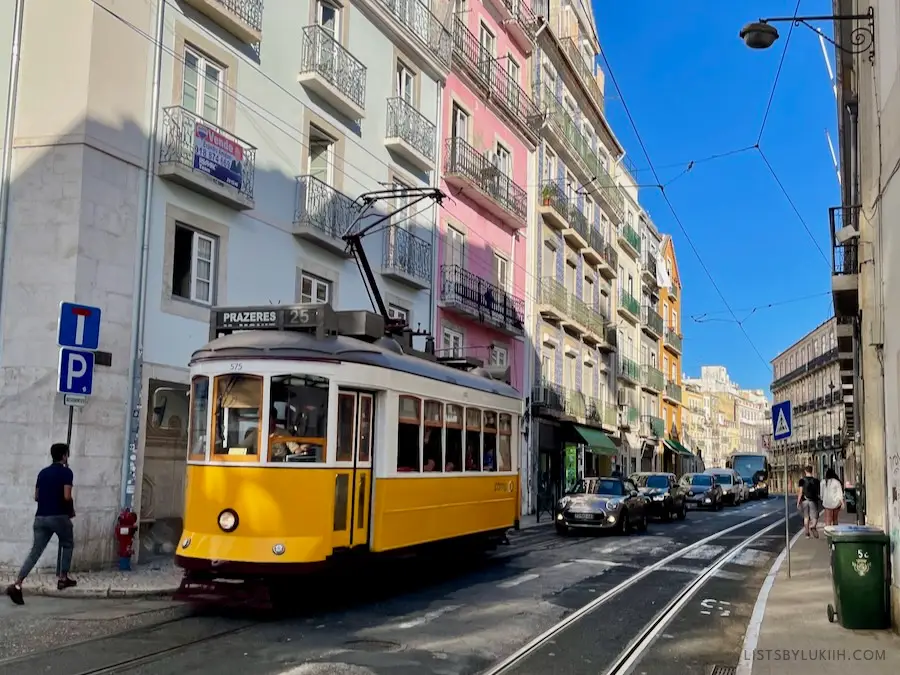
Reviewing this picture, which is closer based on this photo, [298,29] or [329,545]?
[329,545]

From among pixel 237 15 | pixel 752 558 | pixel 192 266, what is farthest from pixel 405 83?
pixel 752 558

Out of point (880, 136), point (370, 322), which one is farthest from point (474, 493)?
point (880, 136)

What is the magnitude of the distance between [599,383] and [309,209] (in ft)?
83.4

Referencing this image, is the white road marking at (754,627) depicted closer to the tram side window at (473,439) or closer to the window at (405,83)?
the tram side window at (473,439)

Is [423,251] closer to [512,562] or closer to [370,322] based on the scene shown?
[512,562]

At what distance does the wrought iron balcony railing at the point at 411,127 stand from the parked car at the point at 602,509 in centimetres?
956

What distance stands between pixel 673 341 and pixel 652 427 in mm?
11997

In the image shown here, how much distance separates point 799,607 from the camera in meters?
11.1

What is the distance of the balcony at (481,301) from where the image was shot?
25.2 meters

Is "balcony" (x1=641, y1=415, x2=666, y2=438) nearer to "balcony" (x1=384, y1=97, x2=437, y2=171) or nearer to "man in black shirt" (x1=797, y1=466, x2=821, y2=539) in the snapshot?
"man in black shirt" (x1=797, y1=466, x2=821, y2=539)

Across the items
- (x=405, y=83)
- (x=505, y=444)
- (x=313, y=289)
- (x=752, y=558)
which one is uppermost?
(x=405, y=83)

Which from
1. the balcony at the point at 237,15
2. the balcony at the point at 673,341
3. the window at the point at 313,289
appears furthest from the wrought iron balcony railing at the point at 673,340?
the balcony at the point at 237,15

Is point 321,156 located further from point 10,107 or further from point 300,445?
point 300,445

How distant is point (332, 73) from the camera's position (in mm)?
19141
